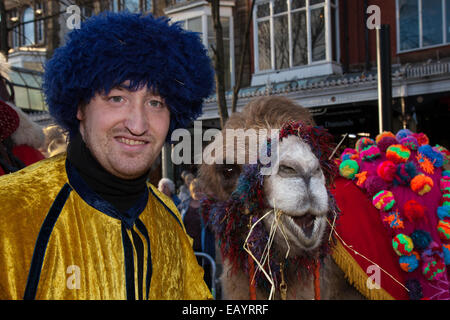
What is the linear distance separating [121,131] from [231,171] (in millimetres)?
1196

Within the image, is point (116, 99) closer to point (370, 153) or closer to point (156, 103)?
point (156, 103)

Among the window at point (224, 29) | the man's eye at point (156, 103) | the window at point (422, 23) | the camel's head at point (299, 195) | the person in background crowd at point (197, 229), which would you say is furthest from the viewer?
the window at point (224, 29)

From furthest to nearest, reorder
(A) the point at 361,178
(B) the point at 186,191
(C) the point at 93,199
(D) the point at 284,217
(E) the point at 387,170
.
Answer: (B) the point at 186,191 → (A) the point at 361,178 → (E) the point at 387,170 → (D) the point at 284,217 → (C) the point at 93,199

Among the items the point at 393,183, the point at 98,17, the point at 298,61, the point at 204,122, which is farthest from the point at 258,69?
the point at 98,17

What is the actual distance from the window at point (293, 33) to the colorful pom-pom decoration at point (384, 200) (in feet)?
31.7

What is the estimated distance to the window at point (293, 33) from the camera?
12.4 m

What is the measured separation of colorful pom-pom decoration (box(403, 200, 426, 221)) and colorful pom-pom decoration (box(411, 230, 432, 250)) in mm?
99

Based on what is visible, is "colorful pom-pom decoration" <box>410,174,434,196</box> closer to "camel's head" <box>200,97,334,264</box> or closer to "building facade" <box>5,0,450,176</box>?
"camel's head" <box>200,97,334,264</box>

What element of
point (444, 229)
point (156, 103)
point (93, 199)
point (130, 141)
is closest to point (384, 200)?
point (444, 229)

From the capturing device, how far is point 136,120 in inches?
65.9

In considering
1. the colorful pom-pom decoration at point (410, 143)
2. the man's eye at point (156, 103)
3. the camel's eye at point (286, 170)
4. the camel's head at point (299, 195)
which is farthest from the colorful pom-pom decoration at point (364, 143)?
the man's eye at point (156, 103)

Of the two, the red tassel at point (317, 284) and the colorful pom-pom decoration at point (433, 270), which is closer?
the red tassel at point (317, 284)

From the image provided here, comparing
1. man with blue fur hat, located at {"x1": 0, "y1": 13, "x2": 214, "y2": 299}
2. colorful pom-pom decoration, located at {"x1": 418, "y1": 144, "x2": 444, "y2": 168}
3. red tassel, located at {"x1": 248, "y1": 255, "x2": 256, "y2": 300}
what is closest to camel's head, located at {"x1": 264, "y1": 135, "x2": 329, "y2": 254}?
red tassel, located at {"x1": 248, "y1": 255, "x2": 256, "y2": 300}

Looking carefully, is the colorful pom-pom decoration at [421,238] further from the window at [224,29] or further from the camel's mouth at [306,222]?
the window at [224,29]
